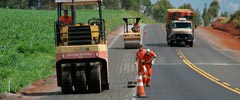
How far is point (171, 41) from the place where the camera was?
183ft

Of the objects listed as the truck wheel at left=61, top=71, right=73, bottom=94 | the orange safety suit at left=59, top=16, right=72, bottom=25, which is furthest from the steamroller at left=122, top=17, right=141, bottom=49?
the truck wheel at left=61, top=71, right=73, bottom=94

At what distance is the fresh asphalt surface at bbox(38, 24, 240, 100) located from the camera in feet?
68.0

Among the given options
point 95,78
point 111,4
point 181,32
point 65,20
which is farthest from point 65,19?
point 111,4

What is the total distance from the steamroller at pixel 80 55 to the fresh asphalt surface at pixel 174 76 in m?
0.52

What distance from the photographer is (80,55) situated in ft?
70.0

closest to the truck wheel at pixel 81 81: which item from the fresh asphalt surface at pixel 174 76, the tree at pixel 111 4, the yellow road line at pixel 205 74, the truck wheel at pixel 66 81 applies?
the truck wheel at pixel 66 81

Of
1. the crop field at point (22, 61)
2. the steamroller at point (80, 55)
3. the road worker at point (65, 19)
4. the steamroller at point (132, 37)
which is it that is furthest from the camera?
the steamroller at point (132, 37)

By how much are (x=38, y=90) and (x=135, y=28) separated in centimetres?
2765

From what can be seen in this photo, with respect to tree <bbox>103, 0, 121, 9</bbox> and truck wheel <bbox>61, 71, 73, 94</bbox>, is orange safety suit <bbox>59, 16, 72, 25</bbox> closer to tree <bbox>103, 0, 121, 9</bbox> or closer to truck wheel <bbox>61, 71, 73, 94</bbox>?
truck wheel <bbox>61, 71, 73, 94</bbox>

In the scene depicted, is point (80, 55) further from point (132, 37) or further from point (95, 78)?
point (132, 37)

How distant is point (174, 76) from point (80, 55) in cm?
1021

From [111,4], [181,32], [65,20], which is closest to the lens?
[65,20]

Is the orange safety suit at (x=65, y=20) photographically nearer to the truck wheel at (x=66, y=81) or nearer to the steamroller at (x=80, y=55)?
the steamroller at (x=80, y=55)

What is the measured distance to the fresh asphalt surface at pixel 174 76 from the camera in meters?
20.7
